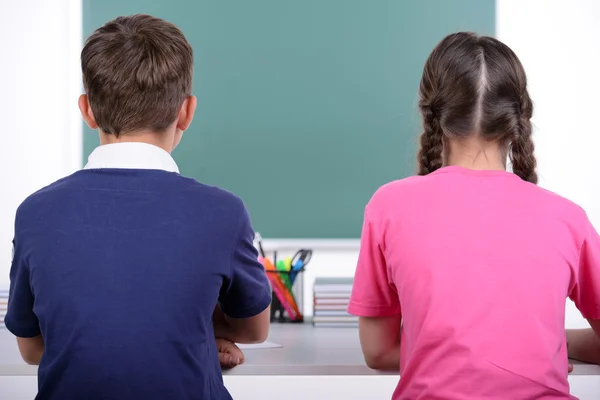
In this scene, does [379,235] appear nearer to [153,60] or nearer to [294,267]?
[153,60]

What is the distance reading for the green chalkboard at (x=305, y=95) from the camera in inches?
103

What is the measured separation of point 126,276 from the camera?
1046 mm

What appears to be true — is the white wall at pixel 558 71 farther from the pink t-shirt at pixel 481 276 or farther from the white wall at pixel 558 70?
the pink t-shirt at pixel 481 276

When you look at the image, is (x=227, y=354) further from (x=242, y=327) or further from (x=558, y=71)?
(x=558, y=71)

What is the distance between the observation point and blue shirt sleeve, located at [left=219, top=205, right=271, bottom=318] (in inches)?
44.8

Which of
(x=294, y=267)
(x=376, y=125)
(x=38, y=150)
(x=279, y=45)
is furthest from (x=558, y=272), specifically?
(x=38, y=150)

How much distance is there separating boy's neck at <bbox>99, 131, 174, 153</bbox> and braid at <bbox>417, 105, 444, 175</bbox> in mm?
460

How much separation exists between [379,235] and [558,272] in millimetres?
289

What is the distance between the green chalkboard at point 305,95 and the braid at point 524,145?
1.23 metres

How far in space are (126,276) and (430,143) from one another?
61cm

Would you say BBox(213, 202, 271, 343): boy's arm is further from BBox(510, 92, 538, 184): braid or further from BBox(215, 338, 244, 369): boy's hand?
BBox(510, 92, 538, 184): braid

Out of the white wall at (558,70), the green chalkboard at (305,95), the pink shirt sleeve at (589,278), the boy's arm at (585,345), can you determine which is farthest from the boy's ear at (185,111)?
the white wall at (558,70)

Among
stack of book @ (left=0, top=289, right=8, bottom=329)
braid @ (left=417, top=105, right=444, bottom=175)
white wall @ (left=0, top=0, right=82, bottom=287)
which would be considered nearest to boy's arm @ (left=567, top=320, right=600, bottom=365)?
braid @ (left=417, top=105, right=444, bottom=175)

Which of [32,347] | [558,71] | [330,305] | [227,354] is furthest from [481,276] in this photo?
[558,71]
